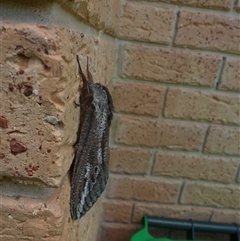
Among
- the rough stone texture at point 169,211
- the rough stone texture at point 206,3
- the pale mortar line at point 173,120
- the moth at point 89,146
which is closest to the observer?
the moth at point 89,146

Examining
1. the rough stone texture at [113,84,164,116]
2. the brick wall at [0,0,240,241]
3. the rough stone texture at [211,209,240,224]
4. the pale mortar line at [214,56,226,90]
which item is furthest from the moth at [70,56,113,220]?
the rough stone texture at [211,209,240,224]

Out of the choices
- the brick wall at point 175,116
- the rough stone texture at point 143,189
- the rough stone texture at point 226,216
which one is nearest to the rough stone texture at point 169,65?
the brick wall at point 175,116

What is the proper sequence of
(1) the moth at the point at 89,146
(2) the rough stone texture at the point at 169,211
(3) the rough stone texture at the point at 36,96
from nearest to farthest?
1. (3) the rough stone texture at the point at 36,96
2. (1) the moth at the point at 89,146
3. (2) the rough stone texture at the point at 169,211

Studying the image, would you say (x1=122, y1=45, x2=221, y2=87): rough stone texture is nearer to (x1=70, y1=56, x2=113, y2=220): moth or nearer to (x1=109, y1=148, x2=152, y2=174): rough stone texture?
(x1=109, y1=148, x2=152, y2=174): rough stone texture

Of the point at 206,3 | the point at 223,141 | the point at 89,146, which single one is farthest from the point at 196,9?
the point at 89,146

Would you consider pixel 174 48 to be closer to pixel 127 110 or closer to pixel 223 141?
pixel 127 110

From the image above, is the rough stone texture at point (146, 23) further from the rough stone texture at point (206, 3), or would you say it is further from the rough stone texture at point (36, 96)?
the rough stone texture at point (36, 96)
